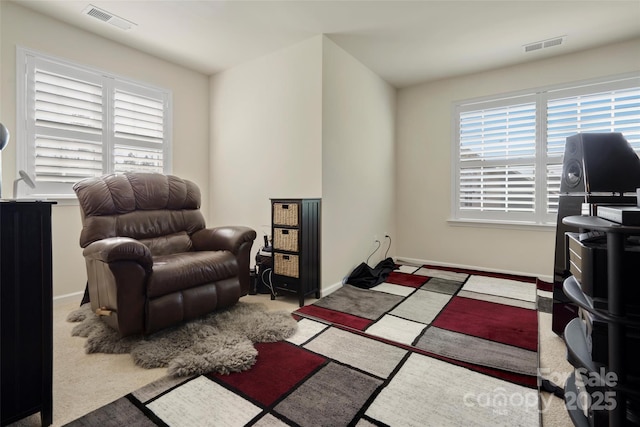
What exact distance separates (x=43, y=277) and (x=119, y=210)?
1301mm

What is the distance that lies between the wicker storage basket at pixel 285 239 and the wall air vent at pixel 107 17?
7.50ft

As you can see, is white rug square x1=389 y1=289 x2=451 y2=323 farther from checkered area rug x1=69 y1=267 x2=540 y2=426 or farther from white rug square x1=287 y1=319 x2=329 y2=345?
white rug square x1=287 y1=319 x2=329 y2=345

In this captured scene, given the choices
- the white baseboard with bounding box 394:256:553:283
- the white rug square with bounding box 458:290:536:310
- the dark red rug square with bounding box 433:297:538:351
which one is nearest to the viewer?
the dark red rug square with bounding box 433:297:538:351

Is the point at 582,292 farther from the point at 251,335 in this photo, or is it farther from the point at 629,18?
the point at 629,18

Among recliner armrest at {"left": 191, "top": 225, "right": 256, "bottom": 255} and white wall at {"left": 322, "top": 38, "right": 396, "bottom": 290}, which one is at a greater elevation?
white wall at {"left": 322, "top": 38, "right": 396, "bottom": 290}

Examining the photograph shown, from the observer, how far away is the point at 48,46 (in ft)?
8.61

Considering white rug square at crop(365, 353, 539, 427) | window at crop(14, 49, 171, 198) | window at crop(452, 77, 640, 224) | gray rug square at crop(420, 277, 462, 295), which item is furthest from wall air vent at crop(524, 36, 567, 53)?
window at crop(14, 49, 171, 198)

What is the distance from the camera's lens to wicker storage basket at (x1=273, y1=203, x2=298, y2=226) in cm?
270

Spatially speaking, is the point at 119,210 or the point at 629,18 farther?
the point at 629,18

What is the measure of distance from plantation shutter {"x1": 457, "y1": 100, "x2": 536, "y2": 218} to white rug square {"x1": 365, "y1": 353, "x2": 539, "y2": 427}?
273 cm

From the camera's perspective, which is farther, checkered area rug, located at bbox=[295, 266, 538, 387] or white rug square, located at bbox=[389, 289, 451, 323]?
white rug square, located at bbox=[389, 289, 451, 323]

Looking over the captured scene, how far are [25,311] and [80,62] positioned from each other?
265 cm

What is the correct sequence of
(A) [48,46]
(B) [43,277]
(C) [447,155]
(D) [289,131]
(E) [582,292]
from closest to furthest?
(E) [582,292]
(B) [43,277]
(A) [48,46]
(D) [289,131]
(C) [447,155]

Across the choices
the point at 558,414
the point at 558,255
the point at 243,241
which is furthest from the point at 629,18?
the point at 243,241
